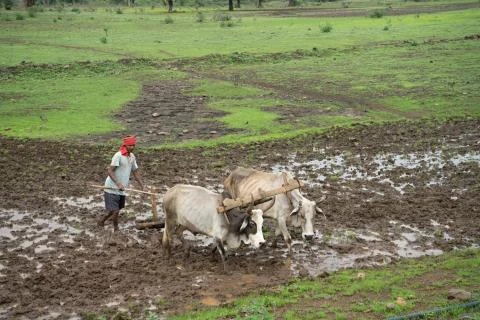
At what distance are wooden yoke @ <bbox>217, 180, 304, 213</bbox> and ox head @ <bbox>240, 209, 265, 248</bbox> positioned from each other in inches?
7.9

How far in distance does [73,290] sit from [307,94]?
58.0 feet

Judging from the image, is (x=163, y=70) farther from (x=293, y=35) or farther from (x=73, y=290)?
(x=73, y=290)

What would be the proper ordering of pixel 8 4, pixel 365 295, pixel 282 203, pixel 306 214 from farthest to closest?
pixel 8 4, pixel 282 203, pixel 306 214, pixel 365 295

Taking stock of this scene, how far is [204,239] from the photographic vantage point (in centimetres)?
1259

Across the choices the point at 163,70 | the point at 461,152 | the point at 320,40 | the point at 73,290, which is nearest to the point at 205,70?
the point at 163,70

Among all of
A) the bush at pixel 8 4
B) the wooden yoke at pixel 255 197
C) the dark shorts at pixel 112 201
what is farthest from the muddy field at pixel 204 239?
the bush at pixel 8 4

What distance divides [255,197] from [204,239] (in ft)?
6.61

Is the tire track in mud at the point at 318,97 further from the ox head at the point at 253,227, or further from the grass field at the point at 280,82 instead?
the ox head at the point at 253,227

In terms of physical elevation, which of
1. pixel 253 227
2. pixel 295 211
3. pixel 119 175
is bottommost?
pixel 253 227

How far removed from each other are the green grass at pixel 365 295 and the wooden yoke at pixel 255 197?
1.52m

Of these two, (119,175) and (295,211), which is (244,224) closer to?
(295,211)

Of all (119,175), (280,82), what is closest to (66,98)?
(280,82)

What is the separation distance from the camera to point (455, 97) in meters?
24.9

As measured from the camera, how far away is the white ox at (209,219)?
432 inches
